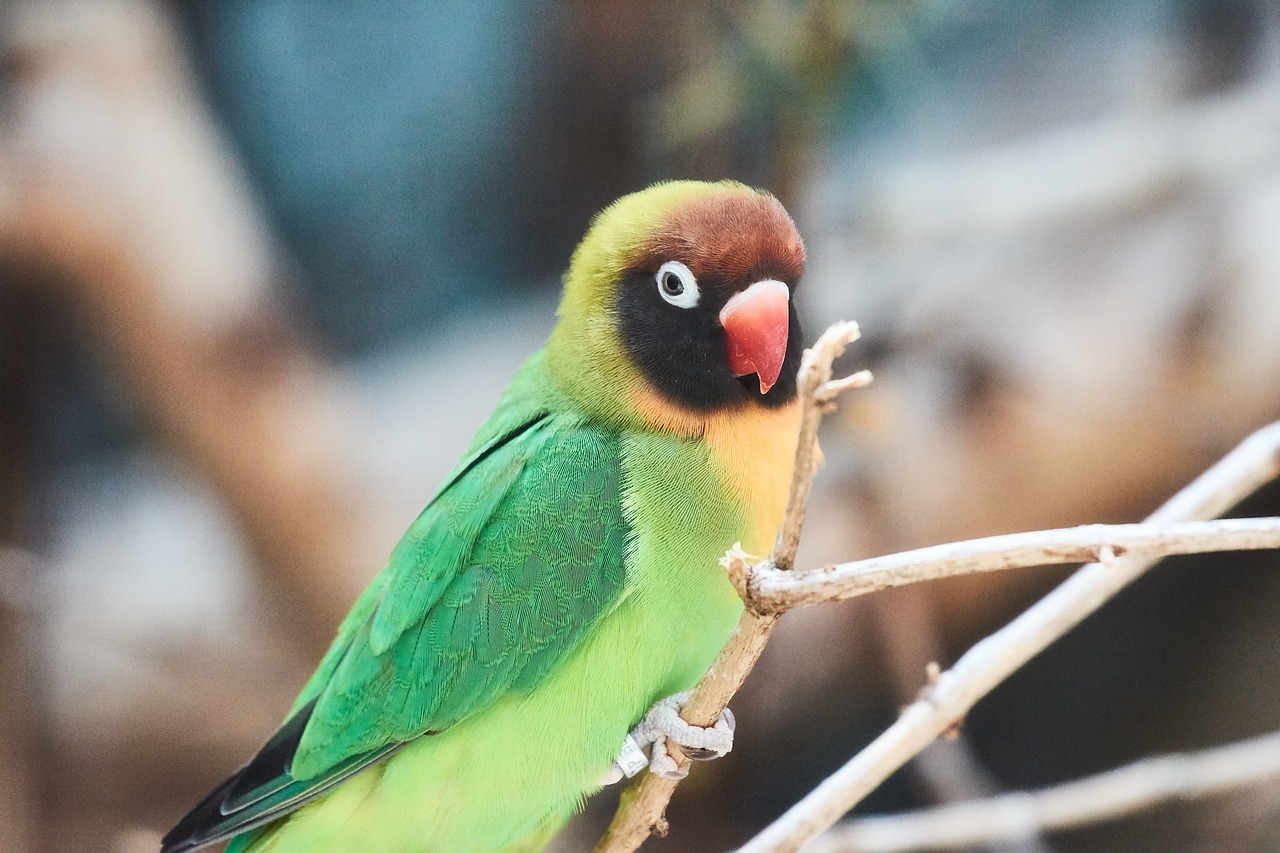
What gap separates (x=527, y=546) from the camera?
160 cm

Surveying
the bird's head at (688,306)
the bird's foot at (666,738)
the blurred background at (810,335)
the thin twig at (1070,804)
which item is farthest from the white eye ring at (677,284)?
the blurred background at (810,335)

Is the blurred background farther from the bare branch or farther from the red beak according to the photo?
the bare branch

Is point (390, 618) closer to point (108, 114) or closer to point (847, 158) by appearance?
point (108, 114)

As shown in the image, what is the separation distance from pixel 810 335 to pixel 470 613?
5.28ft

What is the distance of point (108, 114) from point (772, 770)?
264cm

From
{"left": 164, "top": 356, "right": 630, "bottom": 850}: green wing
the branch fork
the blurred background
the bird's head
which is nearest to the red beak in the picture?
the bird's head

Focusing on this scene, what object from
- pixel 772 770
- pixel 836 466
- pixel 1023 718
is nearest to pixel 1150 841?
pixel 1023 718

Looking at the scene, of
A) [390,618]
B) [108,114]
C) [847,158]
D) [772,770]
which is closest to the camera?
[390,618]

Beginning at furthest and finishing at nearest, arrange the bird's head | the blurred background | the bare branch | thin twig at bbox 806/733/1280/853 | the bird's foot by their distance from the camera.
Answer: the blurred background, thin twig at bbox 806/733/1280/853, the bird's head, the bird's foot, the bare branch

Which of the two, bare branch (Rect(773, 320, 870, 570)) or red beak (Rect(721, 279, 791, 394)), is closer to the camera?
bare branch (Rect(773, 320, 870, 570))

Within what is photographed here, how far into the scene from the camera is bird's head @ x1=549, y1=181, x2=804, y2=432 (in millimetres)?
1522

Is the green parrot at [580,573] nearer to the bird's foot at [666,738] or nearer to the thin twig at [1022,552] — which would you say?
the bird's foot at [666,738]

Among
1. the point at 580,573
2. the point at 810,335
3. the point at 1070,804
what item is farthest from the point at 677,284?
the point at 810,335

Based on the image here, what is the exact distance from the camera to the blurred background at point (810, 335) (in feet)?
9.13
